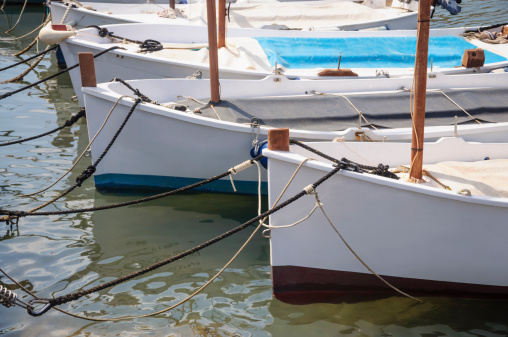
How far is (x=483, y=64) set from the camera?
31.2ft

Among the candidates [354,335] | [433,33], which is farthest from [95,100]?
[433,33]

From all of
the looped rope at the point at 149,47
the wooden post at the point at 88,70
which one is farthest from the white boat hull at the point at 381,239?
the looped rope at the point at 149,47

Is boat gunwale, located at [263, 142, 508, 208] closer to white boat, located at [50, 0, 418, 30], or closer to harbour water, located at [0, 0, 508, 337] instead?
harbour water, located at [0, 0, 508, 337]

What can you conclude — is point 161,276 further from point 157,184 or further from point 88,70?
point 88,70

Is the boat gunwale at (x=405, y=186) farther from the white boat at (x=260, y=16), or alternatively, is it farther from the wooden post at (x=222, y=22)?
the white boat at (x=260, y=16)

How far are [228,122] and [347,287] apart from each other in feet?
8.14

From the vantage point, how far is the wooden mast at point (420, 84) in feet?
16.7

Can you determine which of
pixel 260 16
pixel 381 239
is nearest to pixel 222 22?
pixel 260 16

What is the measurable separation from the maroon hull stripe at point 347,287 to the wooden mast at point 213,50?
9.98ft

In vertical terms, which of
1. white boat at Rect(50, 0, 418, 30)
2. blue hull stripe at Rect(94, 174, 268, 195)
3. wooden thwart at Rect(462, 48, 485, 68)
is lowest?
blue hull stripe at Rect(94, 174, 268, 195)

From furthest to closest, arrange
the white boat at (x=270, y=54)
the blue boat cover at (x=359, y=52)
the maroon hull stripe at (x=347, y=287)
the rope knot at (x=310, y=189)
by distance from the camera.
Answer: the blue boat cover at (x=359, y=52) < the white boat at (x=270, y=54) < the maroon hull stripe at (x=347, y=287) < the rope knot at (x=310, y=189)

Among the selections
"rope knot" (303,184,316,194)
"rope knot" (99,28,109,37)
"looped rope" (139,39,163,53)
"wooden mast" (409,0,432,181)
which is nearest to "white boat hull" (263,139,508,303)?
"rope knot" (303,184,316,194)

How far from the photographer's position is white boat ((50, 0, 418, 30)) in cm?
1249

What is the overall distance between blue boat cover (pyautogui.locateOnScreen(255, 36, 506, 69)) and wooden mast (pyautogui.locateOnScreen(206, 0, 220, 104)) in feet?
6.92
